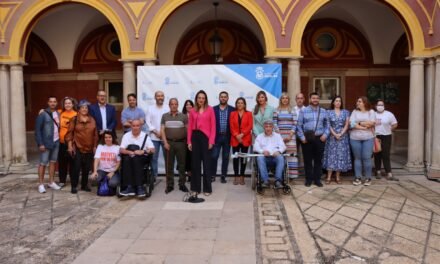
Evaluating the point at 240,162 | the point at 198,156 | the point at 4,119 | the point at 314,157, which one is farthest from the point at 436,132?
the point at 4,119

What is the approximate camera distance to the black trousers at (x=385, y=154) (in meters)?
7.62

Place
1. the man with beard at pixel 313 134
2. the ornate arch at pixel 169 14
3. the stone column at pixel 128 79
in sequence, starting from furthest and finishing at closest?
the stone column at pixel 128 79 < the ornate arch at pixel 169 14 < the man with beard at pixel 313 134

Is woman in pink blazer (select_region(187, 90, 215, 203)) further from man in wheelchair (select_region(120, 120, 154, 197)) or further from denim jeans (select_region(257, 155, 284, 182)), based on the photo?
denim jeans (select_region(257, 155, 284, 182))

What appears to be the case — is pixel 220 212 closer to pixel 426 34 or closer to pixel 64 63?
pixel 426 34

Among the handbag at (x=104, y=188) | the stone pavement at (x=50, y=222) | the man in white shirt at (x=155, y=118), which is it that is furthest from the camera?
the man in white shirt at (x=155, y=118)

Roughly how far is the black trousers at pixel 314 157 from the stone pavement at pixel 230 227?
33 cm

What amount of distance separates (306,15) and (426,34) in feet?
7.93

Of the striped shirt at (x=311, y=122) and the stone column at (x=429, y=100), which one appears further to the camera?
A: the stone column at (x=429, y=100)

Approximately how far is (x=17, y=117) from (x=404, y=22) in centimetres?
843

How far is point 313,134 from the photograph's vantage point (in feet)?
22.7

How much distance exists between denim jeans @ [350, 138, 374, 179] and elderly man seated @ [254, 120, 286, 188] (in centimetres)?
147

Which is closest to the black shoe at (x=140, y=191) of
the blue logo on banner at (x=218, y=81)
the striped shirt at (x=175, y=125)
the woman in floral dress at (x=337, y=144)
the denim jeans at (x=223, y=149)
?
the striped shirt at (x=175, y=125)

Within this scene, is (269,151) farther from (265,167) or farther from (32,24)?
(32,24)

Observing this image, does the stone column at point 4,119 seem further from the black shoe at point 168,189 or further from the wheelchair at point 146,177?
the black shoe at point 168,189
